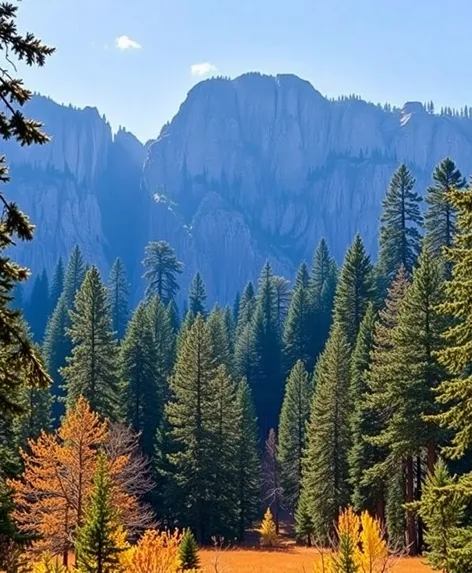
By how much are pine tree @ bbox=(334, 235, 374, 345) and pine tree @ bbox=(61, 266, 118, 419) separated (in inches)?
656

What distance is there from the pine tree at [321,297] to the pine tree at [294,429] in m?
18.3

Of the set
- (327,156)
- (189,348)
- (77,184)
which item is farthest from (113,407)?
(327,156)

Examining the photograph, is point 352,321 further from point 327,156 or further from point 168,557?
point 327,156

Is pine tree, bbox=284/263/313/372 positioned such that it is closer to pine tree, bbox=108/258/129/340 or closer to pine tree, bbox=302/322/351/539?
pine tree, bbox=108/258/129/340

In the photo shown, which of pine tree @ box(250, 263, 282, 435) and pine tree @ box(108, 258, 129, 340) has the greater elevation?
pine tree @ box(108, 258, 129, 340)

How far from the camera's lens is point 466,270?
12.4m

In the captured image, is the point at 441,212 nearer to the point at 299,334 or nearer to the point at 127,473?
the point at 299,334

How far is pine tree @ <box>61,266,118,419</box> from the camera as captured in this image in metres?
38.2

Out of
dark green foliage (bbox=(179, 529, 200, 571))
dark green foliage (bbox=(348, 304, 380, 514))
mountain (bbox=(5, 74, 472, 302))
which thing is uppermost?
mountain (bbox=(5, 74, 472, 302))

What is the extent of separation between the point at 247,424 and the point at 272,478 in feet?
35.1

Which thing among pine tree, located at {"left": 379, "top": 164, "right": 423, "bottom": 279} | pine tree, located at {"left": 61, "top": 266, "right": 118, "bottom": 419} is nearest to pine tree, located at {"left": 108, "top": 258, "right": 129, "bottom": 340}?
pine tree, located at {"left": 379, "top": 164, "right": 423, "bottom": 279}

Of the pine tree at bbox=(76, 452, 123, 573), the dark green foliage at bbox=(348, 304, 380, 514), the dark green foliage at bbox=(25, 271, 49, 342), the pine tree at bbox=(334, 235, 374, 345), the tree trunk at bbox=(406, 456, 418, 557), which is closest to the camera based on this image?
the pine tree at bbox=(76, 452, 123, 573)

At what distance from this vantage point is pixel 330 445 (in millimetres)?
36781

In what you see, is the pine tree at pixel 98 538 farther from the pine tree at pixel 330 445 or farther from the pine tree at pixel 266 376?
the pine tree at pixel 266 376
